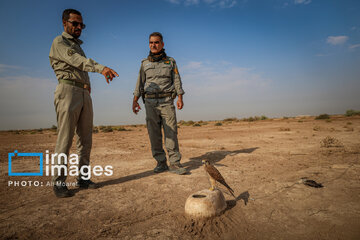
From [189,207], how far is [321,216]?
1.48 meters

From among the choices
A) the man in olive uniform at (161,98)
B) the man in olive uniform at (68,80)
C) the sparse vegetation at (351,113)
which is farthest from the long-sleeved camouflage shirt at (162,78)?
the sparse vegetation at (351,113)

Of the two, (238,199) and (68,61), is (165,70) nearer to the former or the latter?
(68,61)

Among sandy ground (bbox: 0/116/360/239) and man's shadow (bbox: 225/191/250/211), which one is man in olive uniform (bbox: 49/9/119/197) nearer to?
sandy ground (bbox: 0/116/360/239)

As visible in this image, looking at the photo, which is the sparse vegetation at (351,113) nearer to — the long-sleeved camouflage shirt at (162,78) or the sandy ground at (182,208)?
the sandy ground at (182,208)

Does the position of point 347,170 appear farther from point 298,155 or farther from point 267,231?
point 267,231

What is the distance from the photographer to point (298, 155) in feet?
17.5

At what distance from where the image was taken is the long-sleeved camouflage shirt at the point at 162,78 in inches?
162

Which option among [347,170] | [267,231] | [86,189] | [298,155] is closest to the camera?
[267,231]

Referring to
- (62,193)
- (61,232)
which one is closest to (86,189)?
(62,193)

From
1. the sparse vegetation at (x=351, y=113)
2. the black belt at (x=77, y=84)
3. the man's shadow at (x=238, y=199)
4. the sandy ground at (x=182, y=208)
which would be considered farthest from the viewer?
the sparse vegetation at (x=351, y=113)

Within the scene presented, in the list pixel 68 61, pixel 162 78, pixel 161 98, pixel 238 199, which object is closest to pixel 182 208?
pixel 238 199

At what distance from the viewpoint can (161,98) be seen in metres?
4.12

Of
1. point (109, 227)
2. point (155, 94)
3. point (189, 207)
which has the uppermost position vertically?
point (155, 94)

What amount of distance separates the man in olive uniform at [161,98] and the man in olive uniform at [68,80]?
1.37 metres
